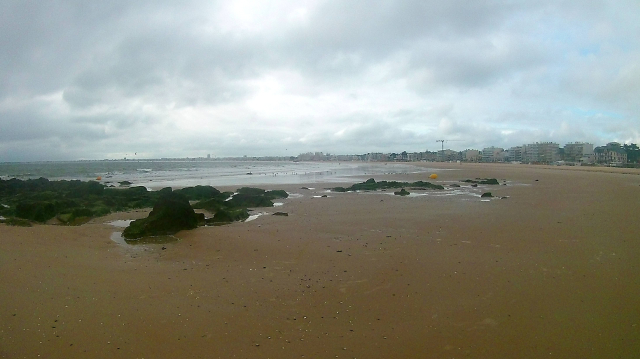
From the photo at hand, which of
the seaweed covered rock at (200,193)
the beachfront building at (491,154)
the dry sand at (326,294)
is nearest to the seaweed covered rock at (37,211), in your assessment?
the dry sand at (326,294)

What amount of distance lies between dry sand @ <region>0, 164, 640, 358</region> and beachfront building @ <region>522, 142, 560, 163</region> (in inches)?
5200

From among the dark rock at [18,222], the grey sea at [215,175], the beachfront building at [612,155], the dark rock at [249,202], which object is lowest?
the dark rock at [18,222]

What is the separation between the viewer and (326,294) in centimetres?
636

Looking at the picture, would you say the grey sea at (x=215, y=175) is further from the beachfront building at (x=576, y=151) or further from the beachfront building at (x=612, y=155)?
the beachfront building at (x=576, y=151)

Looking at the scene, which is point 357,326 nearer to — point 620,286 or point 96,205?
point 620,286

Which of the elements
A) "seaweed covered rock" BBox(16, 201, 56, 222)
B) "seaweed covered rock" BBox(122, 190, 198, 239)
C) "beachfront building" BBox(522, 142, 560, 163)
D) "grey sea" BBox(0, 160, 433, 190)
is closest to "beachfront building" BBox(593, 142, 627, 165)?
"beachfront building" BBox(522, 142, 560, 163)

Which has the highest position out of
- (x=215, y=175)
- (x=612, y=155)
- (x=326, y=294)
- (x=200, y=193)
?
(x=612, y=155)

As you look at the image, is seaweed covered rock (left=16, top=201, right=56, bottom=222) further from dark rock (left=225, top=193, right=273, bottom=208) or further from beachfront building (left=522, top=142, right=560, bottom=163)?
beachfront building (left=522, top=142, right=560, bottom=163)

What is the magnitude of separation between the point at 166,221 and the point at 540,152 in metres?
150

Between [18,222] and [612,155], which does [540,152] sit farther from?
[18,222]

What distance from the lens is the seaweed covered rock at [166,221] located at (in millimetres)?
11196

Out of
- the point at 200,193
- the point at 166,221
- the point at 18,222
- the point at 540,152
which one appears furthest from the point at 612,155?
the point at 18,222

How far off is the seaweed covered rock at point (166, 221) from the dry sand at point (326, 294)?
2.80 ft

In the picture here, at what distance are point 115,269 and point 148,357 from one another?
12.8ft
